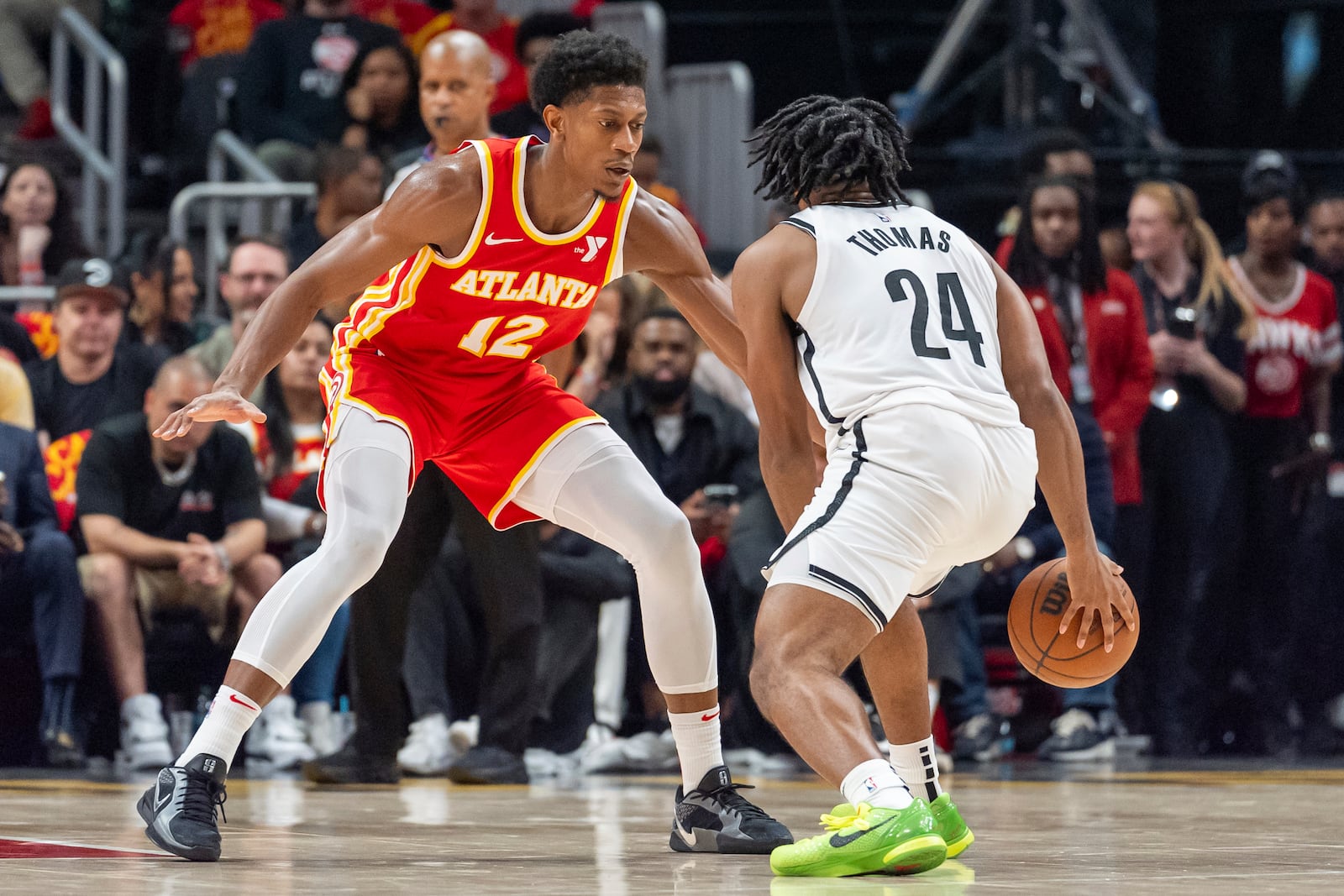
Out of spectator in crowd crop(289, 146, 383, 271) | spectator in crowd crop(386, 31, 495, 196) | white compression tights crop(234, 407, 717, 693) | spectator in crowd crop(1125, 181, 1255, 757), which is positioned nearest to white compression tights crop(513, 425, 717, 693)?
white compression tights crop(234, 407, 717, 693)

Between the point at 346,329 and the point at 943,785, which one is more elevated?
the point at 346,329

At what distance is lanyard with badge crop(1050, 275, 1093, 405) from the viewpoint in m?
8.18

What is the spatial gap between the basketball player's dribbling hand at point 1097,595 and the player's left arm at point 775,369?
598 millimetres

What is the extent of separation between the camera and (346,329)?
16.5 ft

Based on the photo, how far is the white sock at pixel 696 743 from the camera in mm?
4680

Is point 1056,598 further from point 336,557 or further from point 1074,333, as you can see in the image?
point 1074,333

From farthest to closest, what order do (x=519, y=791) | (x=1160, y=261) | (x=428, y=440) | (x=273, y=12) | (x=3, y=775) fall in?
(x=273, y=12) < (x=1160, y=261) < (x=3, y=775) < (x=519, y=791) < (x=428, y=440)

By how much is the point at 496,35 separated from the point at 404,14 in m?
1.02

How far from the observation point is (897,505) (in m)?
4.07

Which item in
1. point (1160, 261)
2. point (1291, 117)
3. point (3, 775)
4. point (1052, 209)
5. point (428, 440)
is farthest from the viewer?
point (1291, 117)

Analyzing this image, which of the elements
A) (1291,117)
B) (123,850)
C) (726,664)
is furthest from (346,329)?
(1291,117)

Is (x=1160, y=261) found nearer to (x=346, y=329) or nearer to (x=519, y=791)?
(x=519, y=791)

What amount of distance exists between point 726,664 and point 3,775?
277cm

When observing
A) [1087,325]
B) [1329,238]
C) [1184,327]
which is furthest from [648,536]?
[1329,238]
